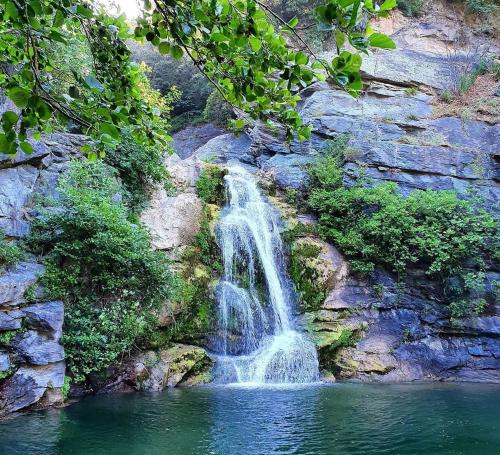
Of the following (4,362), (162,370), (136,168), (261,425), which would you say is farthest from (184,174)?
(261,425)

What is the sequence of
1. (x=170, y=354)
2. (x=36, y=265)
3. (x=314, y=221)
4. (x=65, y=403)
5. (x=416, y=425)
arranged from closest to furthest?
1. (x=416, y=425)
2. (x=65, y=403)
3. (x=36, y=265)
4. (x=170, y=354)
5. (x=314, y=221)

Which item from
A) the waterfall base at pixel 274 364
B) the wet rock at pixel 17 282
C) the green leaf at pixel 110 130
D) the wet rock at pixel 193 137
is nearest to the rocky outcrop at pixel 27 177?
the wet rock at pixel 17 282

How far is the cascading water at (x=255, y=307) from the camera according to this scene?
9250mm

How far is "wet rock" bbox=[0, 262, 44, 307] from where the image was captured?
22.6 ft

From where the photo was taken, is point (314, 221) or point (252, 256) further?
point (314, 221)

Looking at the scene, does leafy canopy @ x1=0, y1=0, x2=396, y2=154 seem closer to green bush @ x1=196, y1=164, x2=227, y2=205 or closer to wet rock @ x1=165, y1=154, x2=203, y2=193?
green bush @ x1=196, y1=164, x2=227, y2=205

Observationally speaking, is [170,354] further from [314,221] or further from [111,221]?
[314,221]

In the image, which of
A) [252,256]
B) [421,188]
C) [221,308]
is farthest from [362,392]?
[421,188]

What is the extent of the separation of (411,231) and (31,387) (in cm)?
946

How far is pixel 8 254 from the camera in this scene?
743cm

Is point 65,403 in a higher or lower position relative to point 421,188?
lower

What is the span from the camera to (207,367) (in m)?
9.10

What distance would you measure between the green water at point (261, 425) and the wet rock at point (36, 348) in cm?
83

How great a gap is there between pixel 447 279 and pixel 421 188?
10.8 ft
